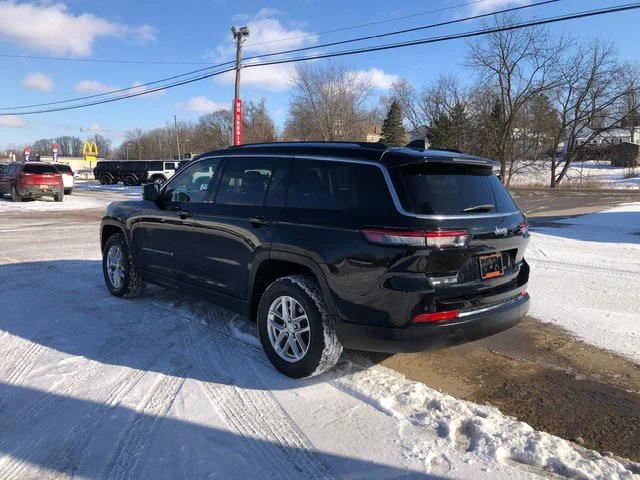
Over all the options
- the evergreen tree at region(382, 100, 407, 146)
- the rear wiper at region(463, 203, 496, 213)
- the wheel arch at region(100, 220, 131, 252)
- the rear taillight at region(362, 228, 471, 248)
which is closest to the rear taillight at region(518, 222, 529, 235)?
the rear wiper at region(463, 203, 496, 213)

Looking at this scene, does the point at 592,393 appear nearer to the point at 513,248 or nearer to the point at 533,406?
the point at 533,406

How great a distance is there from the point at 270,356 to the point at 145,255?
2394mm

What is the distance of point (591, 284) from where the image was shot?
22.9 feet

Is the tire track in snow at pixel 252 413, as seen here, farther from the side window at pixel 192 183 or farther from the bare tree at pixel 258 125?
the bare tree at pixel 258 125

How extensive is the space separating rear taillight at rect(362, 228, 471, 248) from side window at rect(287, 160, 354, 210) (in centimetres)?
37

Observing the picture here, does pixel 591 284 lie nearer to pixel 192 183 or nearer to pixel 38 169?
pixel 192 183

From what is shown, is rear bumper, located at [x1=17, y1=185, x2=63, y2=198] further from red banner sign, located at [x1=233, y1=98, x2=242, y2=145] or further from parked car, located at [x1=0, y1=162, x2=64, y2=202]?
red banner sign, located at [x1=233, y1=98, x2=242, y2=145]

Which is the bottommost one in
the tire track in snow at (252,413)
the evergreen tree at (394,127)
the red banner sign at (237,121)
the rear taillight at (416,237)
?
the tire track in snow at (252,413)

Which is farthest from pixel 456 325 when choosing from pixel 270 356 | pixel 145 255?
pixel 145 255

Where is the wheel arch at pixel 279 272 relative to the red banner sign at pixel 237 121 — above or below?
below

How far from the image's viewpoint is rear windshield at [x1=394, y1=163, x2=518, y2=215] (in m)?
3.40

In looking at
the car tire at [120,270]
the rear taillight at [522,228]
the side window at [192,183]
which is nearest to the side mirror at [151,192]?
the side window at [192,183]

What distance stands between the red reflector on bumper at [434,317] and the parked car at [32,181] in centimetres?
2301

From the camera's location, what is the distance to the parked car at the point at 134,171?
4028cm
